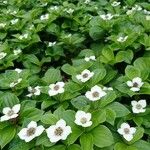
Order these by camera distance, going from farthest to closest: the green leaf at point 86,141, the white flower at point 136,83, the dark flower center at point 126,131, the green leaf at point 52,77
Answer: the green leaf at point 52,77 → the white flower at point 136,83 → the dark flower center at point 126,131 → the green leaf at point 86,141

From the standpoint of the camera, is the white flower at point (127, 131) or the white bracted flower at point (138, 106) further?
the white bracted flower at point (138, 106)

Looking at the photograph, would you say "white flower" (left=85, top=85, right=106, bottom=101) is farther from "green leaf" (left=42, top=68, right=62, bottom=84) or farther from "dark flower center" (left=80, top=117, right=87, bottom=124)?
"green leaf" (left=42, top=68, right=62, bottom=84)

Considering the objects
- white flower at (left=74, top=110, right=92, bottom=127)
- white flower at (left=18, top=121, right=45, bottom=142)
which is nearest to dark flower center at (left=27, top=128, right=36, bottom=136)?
white flower at (left=18, top=121, right=45, bottom=142)

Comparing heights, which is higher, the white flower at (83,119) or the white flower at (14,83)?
the white flower at (83,119)

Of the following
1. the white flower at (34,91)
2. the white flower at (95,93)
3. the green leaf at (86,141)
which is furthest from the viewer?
the white flower at (34,91)

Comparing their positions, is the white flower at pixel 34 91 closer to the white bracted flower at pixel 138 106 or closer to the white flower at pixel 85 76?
the white flower at pixel 85 76

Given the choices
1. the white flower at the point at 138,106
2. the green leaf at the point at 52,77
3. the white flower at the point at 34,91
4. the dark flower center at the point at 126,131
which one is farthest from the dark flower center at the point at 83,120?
the green leaf at the point at 52,77

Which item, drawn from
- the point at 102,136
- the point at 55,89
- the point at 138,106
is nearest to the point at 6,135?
the point at 55,89

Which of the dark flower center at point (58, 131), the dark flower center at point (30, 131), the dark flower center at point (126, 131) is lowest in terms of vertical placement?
the dark flower center at point (126, 131)

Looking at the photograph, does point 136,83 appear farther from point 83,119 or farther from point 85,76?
point 83,119
